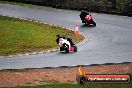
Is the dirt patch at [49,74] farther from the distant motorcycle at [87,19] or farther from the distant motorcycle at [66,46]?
the distant motorcycle at [87,19]

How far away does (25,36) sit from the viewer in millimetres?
37719

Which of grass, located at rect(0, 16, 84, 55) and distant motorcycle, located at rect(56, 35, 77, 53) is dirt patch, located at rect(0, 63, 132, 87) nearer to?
distant motorcycle, located at rect(56, 35, 77, 53)

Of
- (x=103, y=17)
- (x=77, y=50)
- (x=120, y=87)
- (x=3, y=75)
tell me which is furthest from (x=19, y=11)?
(x=120, y=87)

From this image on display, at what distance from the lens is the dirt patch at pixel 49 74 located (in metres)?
26.1

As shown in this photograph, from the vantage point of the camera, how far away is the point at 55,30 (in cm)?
4022

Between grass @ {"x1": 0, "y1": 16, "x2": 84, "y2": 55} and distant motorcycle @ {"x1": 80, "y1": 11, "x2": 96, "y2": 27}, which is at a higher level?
distant motorcycle @ {"x1": 80, "y1": 11, "x2": 96, "y2": 27}

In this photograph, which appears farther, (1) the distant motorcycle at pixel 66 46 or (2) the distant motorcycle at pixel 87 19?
(2) the distant motorcycle at pixel 87 19

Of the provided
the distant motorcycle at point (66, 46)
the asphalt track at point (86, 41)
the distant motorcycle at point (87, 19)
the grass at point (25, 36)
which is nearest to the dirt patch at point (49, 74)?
the asphalt track at point (86, 41)

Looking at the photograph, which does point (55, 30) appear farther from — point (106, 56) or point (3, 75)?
point (3, 75)

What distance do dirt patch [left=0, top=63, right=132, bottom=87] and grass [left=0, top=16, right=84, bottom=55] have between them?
5.59 m

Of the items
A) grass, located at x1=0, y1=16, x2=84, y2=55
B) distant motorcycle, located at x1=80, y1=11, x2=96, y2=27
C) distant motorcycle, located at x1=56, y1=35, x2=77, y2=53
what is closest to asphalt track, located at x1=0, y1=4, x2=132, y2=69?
distant motorcycle, located at x1=56, y1=35, x2=77, y2=53

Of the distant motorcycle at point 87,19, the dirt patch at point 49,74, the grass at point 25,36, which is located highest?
the distant motorcycle at point 87,19

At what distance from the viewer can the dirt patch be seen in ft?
85.5

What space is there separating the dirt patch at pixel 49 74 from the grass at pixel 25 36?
5.59m
